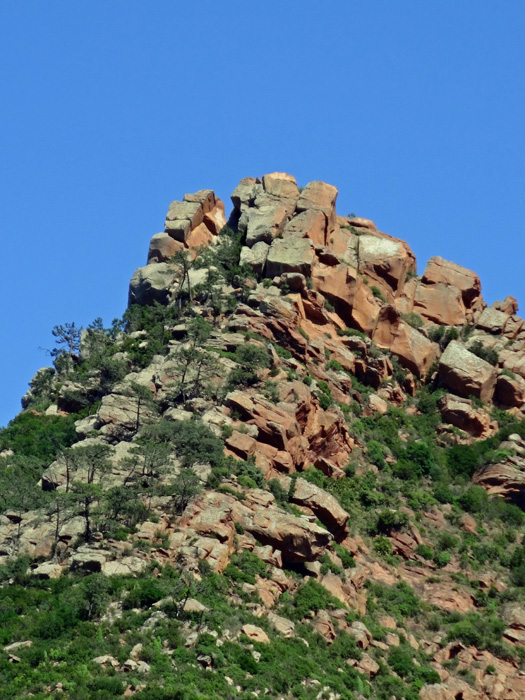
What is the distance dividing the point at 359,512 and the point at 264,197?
34.8 metres

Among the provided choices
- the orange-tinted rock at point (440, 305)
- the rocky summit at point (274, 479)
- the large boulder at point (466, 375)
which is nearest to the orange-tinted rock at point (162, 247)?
the rocky summit at point (274, 479)

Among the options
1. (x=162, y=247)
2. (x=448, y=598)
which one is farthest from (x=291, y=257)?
(x=448, y=598)

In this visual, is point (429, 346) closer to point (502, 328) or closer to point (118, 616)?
point (502, 328)

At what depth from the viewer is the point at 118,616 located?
57.7 metres

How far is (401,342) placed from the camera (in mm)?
99688

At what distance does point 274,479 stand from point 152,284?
107 feet

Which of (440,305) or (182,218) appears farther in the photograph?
(182,218)

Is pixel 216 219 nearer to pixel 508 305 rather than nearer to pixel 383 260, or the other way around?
pixel 383 260

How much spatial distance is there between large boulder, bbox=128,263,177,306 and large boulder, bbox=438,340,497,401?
22.7 meters

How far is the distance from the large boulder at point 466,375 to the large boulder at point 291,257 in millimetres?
13424

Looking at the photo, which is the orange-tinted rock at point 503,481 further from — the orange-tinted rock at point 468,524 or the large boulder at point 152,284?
the large boulder at point 152,284

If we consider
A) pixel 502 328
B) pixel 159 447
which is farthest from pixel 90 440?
pixel 502 328

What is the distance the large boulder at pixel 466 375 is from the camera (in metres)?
97.5

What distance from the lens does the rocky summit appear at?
5791cm
